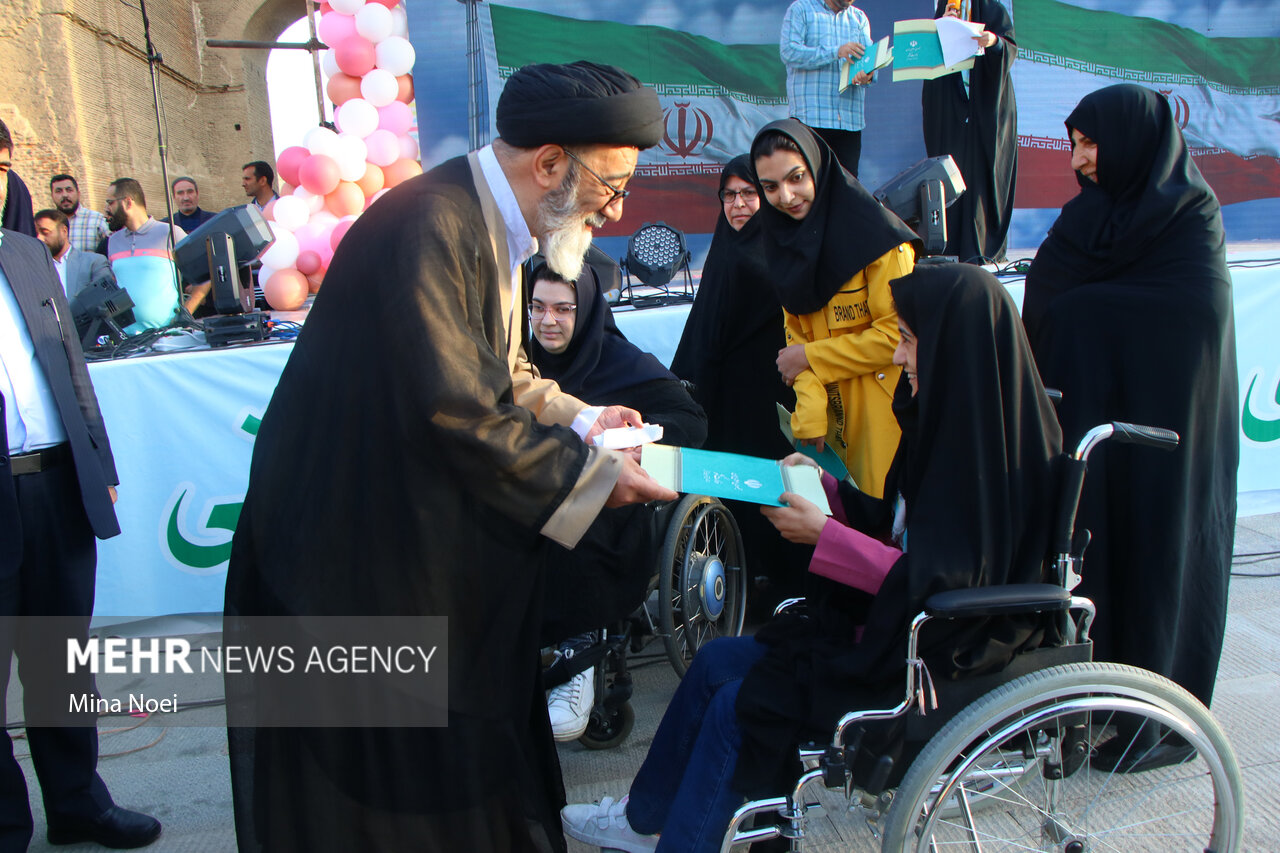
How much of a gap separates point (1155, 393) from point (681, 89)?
522 cm

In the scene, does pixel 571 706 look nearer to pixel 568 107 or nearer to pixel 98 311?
pixel 568 107

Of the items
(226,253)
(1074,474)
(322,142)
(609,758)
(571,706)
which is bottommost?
(609,758)

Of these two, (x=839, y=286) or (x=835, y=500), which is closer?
(x=835, y=500)

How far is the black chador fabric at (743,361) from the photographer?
11.1ft

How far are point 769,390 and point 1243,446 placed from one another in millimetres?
2770

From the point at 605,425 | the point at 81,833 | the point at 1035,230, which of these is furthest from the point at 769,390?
the point at 1035,230

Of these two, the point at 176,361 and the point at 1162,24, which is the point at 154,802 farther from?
the point at 1162,24

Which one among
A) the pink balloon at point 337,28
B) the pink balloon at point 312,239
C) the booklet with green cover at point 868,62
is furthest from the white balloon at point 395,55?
the booklet with green cover at point 868,62

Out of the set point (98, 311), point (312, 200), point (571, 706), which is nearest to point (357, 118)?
point (312, 200)

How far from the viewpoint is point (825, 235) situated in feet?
8.82

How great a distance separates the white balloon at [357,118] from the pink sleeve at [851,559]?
5.45m

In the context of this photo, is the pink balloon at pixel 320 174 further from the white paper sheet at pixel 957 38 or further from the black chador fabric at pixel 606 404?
the white paper sheet at pixel 957 38

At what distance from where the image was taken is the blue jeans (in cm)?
169

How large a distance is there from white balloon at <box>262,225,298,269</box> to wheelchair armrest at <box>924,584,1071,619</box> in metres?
4.95
